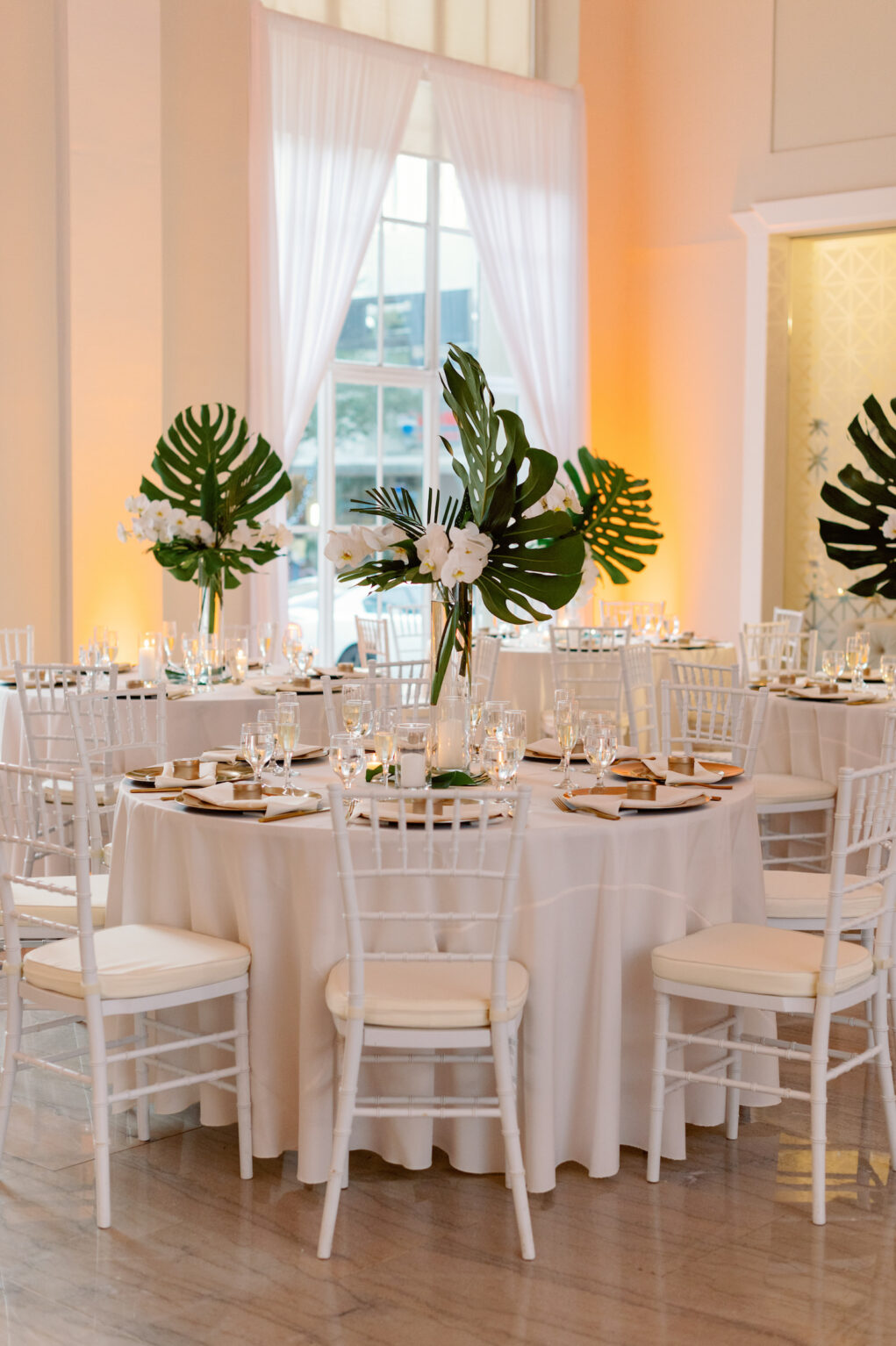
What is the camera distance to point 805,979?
3467 mm

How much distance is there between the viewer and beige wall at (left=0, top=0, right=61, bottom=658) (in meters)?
7.81

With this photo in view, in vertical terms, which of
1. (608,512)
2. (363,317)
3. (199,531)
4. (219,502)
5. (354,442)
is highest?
(363,317)

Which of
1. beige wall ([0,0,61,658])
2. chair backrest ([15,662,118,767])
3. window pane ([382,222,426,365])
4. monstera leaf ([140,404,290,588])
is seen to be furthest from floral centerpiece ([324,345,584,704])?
window pane ([382,222,426,365])

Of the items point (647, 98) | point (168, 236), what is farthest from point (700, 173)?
point (168, 236)

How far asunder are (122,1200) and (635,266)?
9057mm

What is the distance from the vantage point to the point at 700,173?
10.6 metres

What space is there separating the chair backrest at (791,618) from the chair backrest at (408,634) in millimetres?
2278

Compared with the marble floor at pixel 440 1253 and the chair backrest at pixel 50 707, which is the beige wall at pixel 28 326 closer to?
the chair backrest at pixel 50 707

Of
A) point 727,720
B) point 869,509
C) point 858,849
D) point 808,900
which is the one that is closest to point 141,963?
point 858,849

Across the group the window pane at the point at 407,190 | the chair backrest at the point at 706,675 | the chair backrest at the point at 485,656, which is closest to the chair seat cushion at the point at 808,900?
the chair backrest at the point at 706,675

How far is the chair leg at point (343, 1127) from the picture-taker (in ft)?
10.6

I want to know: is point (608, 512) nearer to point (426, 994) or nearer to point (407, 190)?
point (407, 190)

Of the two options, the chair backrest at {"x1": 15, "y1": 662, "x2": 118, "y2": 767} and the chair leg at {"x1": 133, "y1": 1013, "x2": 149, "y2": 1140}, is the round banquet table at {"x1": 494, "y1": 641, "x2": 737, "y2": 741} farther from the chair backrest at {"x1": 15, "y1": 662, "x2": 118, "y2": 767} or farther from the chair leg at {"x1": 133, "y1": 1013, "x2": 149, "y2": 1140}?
the chair leg at {"x1": 133, "y1": 1013, "x2": 149, "y2": 1140}

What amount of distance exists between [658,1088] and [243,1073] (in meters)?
1.00
